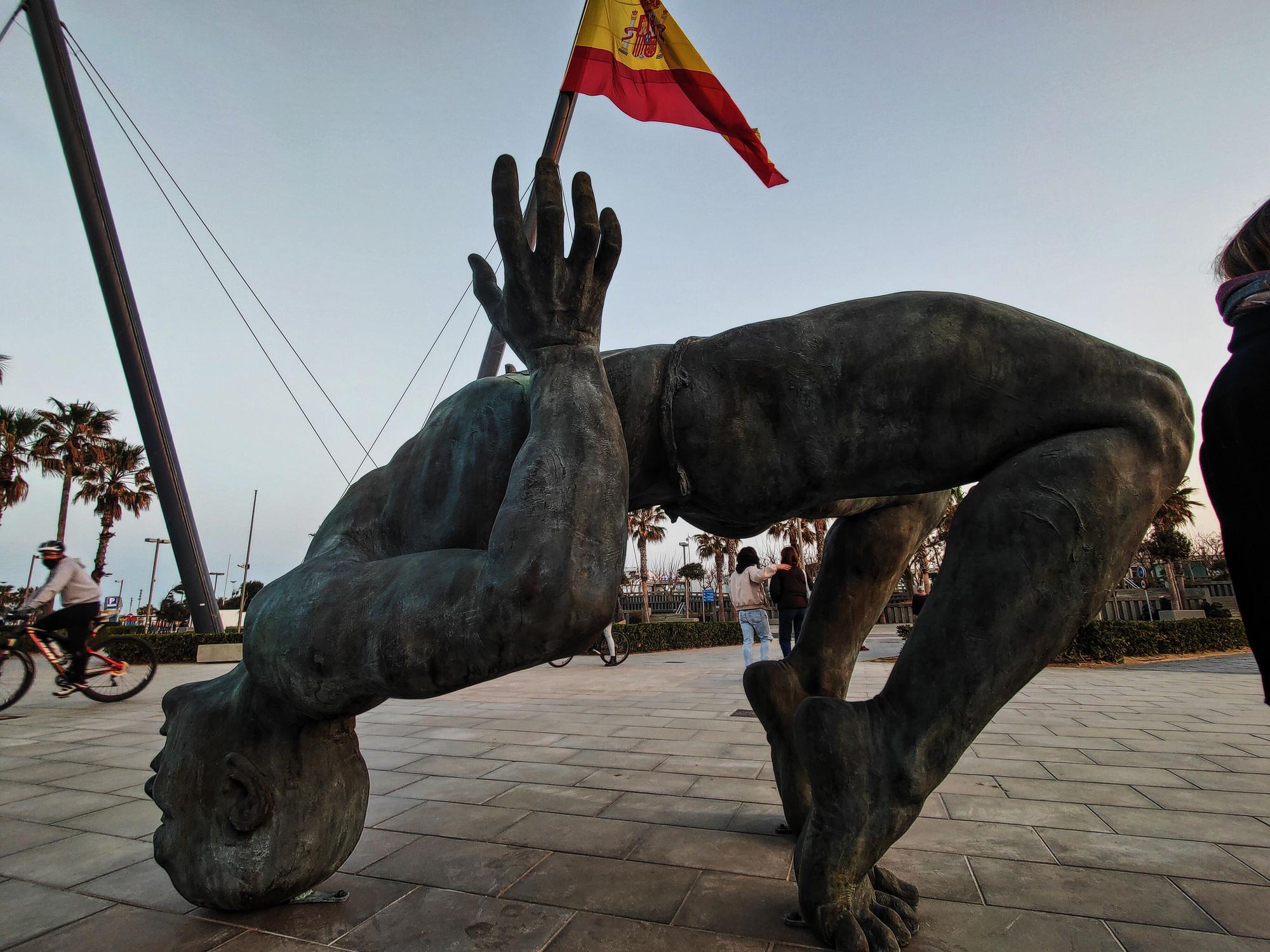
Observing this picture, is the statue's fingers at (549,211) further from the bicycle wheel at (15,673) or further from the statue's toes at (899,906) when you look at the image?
the bicycle wheel at (15,673)

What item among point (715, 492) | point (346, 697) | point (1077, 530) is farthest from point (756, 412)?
point (346, 697)

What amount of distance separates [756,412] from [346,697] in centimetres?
101

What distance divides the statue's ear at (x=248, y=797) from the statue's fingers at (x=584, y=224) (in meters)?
1.34

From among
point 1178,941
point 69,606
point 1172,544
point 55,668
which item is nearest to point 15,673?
point 55,668

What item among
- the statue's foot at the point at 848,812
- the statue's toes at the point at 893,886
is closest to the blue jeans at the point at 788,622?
the statue's toes at the point at 893,886

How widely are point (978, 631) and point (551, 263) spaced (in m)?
1.10

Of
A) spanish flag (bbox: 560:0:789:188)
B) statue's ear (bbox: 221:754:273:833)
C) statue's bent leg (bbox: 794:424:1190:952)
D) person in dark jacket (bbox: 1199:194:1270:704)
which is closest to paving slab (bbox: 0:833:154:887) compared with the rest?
statue's ear (bbox: 221:754:273:833)

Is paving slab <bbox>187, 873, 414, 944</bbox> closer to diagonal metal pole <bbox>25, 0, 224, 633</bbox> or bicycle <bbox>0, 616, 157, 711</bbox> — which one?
bicycle <bbox>0, 616, 157, 711</bbox>

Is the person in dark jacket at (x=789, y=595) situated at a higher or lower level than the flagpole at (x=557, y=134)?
lower

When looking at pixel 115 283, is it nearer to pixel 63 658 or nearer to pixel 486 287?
pixel 63 658

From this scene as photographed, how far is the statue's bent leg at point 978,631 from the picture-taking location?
4.16 ft

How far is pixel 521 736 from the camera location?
4.62 m

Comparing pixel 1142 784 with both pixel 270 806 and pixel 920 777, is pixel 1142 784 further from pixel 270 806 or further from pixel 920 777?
pixel 270 806

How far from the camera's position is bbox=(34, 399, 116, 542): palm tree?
81.7 ft
